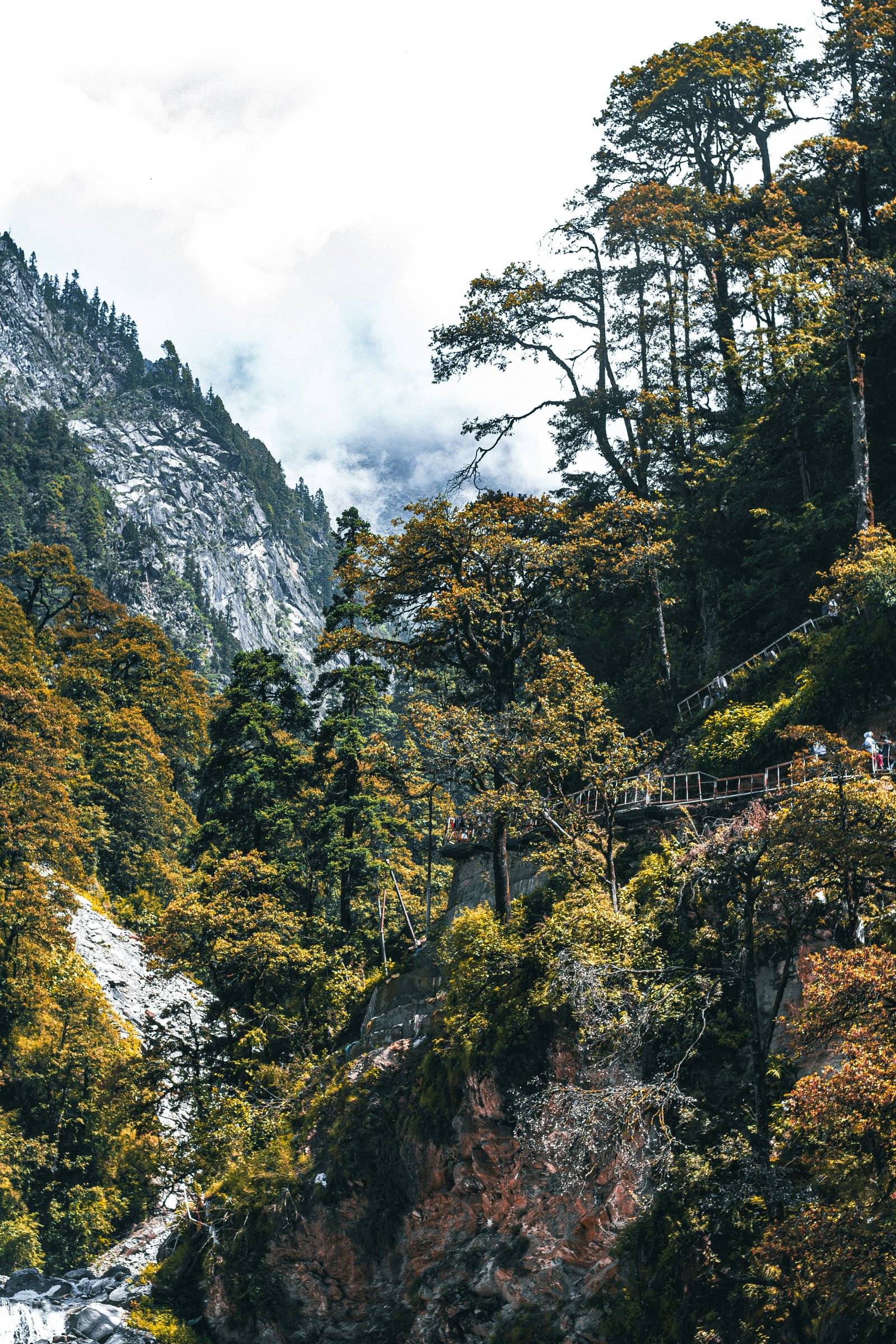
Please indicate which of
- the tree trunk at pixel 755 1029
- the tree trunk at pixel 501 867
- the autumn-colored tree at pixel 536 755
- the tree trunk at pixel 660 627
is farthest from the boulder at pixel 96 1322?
the tree trunk at pixel 660 627

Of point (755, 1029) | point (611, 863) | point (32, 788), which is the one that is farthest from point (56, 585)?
point (755, 1029)

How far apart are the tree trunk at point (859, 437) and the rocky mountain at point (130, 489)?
9417 cm

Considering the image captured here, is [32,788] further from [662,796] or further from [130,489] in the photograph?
[130,489]

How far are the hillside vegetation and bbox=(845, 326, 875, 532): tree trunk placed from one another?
150 millimetres

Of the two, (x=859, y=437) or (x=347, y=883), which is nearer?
(x=859, y=437)

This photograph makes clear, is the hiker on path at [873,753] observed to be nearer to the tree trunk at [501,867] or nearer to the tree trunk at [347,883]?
the tree trunk at [501,867]

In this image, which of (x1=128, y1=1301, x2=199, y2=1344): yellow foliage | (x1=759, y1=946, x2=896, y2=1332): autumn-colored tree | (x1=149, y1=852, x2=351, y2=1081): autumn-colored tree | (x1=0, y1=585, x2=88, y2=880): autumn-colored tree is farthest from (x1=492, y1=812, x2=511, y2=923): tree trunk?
(x1=0, y1=585, x2=88, y2=880): autumn-colored tree

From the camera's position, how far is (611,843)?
69.3 feet

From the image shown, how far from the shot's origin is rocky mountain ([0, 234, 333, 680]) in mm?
127188

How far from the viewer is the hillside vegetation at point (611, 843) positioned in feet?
48.9

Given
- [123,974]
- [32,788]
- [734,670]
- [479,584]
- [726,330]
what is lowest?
[123,974]

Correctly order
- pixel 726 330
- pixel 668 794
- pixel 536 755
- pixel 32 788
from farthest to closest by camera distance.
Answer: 1. pixel 32 788
2. pixel 726 330
3. pixel 668 794
4. pixel 536 755

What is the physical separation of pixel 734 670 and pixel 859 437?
636 centimetres

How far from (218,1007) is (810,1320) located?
2190 centimetres
